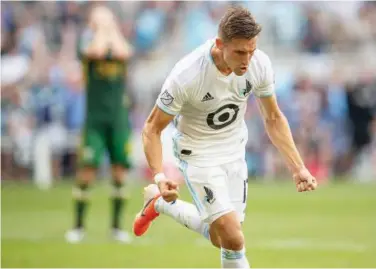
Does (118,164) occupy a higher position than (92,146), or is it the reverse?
(92,146)

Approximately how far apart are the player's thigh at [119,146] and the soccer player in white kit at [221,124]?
4520 mm

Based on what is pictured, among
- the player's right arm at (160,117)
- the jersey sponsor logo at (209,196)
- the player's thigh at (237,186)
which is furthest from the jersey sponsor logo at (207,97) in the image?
the jersey sponsor logo at (209,196)

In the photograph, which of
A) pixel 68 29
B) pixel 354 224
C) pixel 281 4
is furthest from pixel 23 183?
pixel 354 224

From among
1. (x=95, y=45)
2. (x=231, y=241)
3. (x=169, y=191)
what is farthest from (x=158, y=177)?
(x=95, y=45)

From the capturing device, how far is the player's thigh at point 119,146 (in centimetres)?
1443

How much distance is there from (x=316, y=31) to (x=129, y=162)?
40.0ft

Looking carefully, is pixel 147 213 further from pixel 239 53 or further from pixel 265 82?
pixel 239 53

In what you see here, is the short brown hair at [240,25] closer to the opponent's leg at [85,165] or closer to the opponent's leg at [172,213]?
the opponent's leg at [172,213]

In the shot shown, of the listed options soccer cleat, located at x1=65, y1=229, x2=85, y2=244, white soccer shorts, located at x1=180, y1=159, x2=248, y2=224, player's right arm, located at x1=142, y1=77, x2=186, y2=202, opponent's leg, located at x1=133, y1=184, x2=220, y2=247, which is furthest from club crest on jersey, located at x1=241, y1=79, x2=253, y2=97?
soccer cleat, located at x1=65, y1=229, x2=85, y2=244

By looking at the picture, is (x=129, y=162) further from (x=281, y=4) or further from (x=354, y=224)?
(x=281, y=4)

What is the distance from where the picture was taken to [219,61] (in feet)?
30.5

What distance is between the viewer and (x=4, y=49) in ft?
80.5

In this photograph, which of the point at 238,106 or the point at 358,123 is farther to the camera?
the point at 358,123

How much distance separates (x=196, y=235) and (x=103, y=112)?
2229 millimetres
